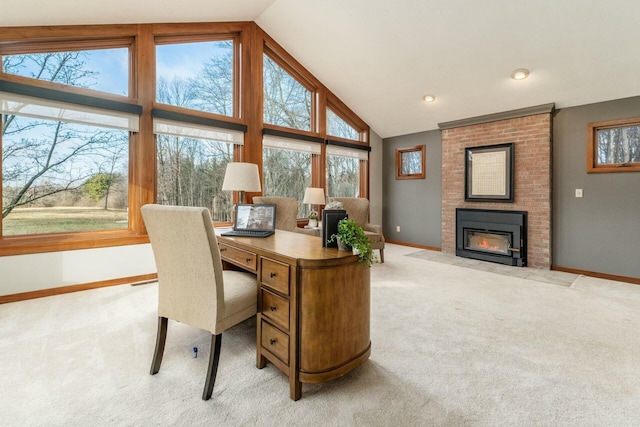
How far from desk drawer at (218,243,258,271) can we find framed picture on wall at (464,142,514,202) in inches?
168

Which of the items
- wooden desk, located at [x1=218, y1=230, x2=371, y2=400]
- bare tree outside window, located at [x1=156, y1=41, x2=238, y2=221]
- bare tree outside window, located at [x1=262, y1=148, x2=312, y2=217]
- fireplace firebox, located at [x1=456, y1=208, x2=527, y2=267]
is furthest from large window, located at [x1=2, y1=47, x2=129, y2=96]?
fireplace firebox, located at [x1=456, y1=208, x2=527, y2=267]

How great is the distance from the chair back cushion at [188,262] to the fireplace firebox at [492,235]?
447 cm

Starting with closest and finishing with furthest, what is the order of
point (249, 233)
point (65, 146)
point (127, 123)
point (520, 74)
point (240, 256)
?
point (240, 256), point (249, 233), point (65, 146), point (127, 123), point (520, 74)

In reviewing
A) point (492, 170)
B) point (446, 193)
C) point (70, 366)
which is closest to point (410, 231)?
point (446, 193)

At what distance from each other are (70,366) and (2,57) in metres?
3.04

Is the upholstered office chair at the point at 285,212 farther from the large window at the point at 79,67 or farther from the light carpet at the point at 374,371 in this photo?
the large window at the point at 79,67

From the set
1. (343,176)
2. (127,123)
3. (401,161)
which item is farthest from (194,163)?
(401,161)

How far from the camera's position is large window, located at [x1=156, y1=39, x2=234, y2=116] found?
3906mm

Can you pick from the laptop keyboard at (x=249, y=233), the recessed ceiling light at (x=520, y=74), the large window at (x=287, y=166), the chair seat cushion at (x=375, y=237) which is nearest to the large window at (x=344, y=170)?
the large window at (x=287, y=166)

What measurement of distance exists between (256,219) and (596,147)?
4.45 meters

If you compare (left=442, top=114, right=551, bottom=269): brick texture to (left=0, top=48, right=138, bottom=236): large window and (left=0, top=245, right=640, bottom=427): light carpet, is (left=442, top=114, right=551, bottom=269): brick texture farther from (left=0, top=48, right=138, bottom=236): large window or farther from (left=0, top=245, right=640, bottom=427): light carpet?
(left=0, top=48, right=138, bottom=236): large window

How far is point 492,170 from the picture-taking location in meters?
4.79

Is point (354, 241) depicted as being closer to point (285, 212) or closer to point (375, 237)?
point (285, 212)

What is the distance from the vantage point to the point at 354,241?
1660 millimetres
